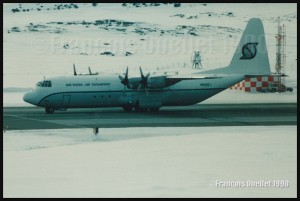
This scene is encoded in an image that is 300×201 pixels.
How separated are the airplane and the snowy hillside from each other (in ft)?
99.1

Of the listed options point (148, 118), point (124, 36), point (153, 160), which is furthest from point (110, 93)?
point (124, 36)

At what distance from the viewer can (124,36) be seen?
368ft

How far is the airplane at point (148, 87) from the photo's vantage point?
42250 mm

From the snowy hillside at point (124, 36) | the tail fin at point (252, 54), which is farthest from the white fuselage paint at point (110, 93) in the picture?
the snowy hillside at point (124, 36)

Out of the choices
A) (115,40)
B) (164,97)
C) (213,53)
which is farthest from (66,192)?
(115,40)

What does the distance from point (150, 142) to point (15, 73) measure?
6586 centimetres

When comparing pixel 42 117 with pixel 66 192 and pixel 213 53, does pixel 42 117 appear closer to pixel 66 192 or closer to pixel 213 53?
pixel 66 192

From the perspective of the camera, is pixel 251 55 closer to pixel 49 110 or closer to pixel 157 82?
pixel 157 82

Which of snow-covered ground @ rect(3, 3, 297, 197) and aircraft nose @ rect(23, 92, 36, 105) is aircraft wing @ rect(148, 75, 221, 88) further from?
snow-covered ground @ rect(3, 3, 297, 197)

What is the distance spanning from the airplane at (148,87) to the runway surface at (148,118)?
908 mm

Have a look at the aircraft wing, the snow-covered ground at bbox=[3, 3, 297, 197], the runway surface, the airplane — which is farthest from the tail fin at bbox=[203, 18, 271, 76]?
the snow-covered ground at bbox=[3, 3, 297, 197]

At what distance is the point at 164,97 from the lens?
44.5m

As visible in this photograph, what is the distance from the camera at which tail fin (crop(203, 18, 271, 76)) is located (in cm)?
4667

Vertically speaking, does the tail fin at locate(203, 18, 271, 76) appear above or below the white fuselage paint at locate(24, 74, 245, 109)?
above
